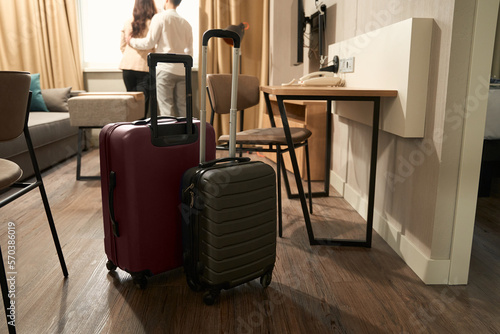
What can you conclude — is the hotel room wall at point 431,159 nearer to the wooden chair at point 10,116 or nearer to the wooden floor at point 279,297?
the wooden floor at point 279,297

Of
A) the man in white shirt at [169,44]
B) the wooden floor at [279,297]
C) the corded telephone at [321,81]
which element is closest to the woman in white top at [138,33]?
the man in white shirt at [169,44]

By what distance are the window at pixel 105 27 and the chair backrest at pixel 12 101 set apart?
355 cm

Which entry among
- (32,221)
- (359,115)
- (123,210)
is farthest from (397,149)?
(32,221)

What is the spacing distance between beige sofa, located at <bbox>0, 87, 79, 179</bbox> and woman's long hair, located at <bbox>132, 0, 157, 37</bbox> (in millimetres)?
888

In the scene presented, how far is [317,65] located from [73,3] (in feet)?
9.02

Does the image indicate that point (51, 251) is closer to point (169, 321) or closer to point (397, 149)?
point (169, 321)

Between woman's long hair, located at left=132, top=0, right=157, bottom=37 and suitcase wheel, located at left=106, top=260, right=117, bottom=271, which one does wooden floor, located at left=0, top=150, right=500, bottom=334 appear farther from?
woman's long hair, located at left=132, top=0, right=157, bottom=37

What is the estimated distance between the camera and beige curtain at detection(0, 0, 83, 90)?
4295 mm

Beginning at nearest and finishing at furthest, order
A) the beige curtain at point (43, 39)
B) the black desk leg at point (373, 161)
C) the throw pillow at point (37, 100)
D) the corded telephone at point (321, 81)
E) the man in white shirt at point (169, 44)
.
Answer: the black desk leg at point (373, 161), the corded telephone at point (321, 81), the man in white shirt at point (169, 44), the throw pillow at point (37, 100), the beige curtain at point (43, 39)

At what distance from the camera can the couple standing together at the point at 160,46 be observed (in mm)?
3707

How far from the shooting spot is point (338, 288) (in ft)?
4.98

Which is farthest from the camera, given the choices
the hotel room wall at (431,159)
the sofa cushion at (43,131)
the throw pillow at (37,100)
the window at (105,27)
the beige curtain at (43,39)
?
the window at (105,27)

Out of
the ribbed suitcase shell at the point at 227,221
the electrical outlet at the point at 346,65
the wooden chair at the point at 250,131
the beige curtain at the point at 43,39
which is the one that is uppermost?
the beige curtain at the point at 43,39

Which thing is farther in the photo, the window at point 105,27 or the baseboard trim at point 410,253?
the window at point 105,27
